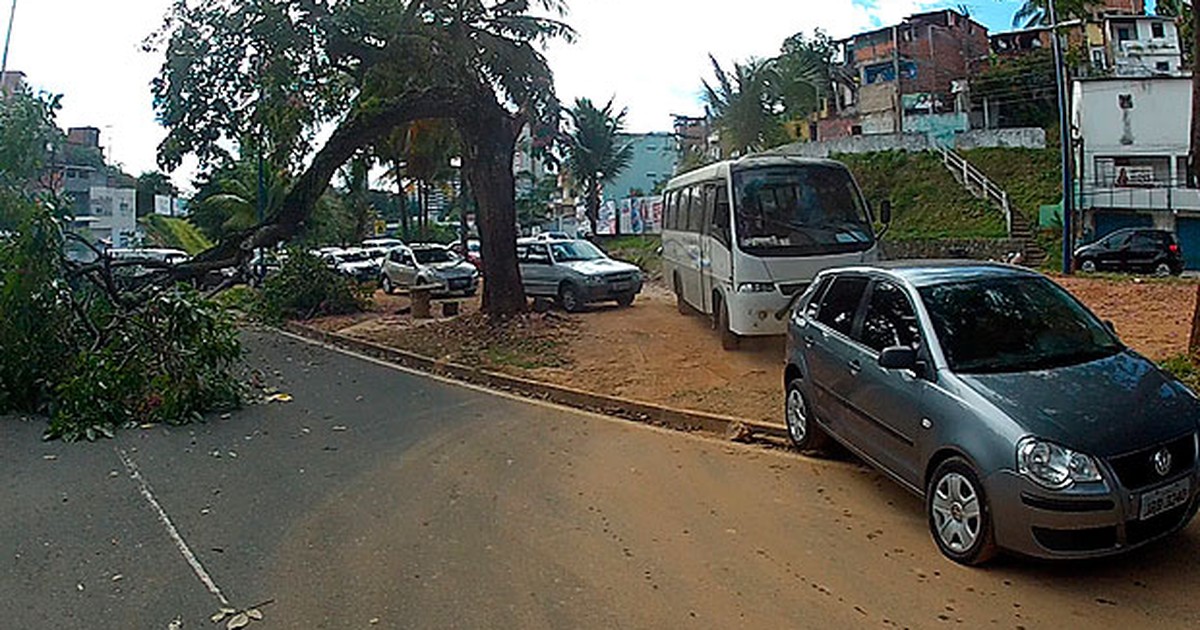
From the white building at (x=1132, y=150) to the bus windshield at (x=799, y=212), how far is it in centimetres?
2762

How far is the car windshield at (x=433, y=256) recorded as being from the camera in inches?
1082

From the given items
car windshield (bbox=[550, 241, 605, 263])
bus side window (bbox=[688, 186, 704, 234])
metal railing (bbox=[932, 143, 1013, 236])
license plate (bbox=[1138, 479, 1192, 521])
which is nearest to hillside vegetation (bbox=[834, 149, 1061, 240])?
metal railing (bbox=[932, 143, 1013, 236])

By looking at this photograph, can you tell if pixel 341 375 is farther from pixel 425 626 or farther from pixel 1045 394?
pixel 1045 394

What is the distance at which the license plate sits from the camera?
4.98m

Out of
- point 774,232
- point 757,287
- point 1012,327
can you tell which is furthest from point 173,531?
point 774,232

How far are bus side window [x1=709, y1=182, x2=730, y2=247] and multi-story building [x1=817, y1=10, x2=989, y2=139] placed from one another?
Result: 4287 cm

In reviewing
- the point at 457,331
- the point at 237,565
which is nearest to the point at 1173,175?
the point at 457,331

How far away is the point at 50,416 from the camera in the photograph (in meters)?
10.8

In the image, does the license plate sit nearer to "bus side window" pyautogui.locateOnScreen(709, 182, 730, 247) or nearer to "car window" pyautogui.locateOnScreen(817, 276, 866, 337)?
"car window" pyautogui.locateOnScreen(817, 276, 866, 337)

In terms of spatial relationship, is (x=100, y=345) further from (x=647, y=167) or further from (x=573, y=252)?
(x=647, y=167)

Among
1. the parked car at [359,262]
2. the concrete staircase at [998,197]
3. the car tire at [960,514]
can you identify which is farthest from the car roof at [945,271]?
the parked car at [359,262]

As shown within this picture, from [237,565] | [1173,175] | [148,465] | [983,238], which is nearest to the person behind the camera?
[237,565]

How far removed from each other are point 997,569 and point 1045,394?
100 centimetres

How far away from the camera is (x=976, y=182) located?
3731 cm
